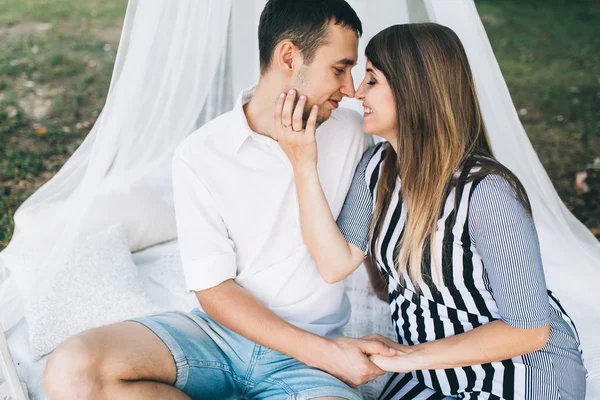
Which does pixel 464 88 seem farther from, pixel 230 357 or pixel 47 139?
pixel 47 139

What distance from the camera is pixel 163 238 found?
3188 millimetres

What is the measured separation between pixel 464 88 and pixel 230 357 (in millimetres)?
1105

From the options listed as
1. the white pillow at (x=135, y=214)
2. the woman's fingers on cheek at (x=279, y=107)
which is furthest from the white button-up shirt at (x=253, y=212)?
the white pillow at (x=135, y=214)

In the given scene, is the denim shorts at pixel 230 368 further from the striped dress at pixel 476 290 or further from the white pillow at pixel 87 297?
the white pillow at pixel 87 297

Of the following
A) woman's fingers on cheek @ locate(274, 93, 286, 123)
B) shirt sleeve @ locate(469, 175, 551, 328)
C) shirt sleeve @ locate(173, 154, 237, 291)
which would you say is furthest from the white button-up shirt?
shirt sleeve @ locate(469, 175, 551, 328)

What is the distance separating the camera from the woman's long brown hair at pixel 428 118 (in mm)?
1906

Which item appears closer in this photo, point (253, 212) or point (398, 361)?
point (398, 361)

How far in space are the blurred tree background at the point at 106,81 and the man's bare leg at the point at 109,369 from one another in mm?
2421

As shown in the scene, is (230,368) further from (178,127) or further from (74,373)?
(178,127)

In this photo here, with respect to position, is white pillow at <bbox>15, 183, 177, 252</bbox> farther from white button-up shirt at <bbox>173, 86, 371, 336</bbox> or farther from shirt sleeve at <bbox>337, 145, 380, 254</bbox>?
shirt sleeve at <bbox>337, 145, 380, 254</bbox>

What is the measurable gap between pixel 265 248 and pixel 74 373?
70cm

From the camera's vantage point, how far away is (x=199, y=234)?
211 cm

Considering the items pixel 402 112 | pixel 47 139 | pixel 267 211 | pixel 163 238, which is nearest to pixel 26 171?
Result: pixel 47 139

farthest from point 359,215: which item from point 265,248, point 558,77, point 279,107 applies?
point 558,77
